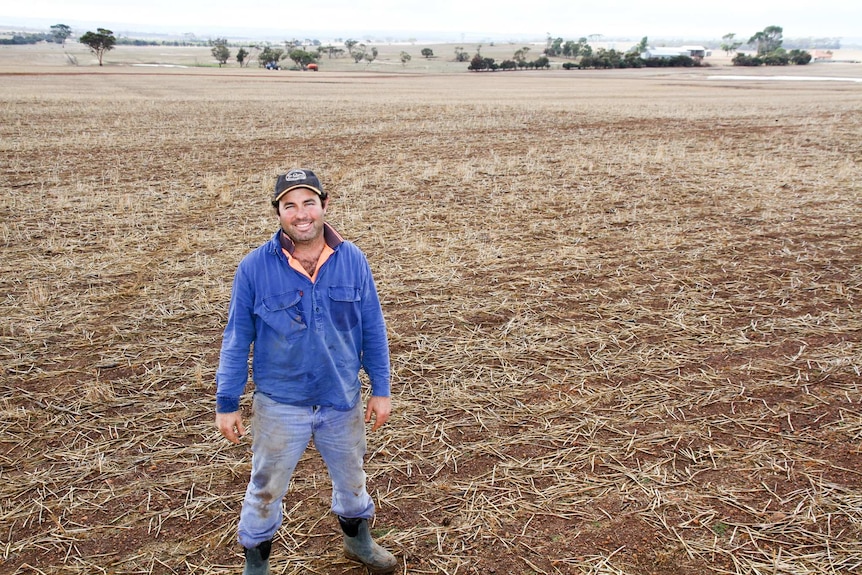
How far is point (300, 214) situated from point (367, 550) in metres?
1.69

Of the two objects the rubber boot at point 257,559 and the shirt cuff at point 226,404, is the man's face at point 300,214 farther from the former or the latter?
the rubber boot at point 257,559

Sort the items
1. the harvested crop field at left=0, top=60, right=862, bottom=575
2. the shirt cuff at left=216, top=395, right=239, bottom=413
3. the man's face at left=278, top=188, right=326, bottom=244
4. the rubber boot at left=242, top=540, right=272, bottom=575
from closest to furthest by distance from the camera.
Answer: the man's face at left=278, top=188, right=326, bottom=244, the shirt cuff at left=216, top=395, right=239, bottom=413, the rubber boot at left=242, top=540, right=272, bottom=575, the harvested crop field at left=0, top=60, right=862, bottom=575

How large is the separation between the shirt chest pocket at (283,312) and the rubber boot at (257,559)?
1.02m

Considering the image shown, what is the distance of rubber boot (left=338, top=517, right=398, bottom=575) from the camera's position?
122 inches

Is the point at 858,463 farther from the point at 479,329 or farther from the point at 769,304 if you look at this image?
the point at 479,329

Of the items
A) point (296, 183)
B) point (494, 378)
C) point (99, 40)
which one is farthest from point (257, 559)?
point (99, 40)

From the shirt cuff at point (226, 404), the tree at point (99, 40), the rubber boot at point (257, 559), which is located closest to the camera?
the shirt cuff at point (226, 404)

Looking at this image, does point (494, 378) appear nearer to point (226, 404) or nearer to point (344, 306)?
point (344, 306)

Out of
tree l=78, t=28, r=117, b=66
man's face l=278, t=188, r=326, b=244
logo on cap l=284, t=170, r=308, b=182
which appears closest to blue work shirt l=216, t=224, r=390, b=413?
man's face l=278, t=188, r=326, b=244

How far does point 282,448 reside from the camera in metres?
2.78

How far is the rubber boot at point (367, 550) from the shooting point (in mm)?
3094

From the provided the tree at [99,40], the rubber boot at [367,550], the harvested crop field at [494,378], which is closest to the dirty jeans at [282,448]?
the rubber boot at [367,550]

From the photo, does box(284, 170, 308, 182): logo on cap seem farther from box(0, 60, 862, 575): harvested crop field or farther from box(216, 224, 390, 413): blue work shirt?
box(0, 60, 862, 575): harvested crop field

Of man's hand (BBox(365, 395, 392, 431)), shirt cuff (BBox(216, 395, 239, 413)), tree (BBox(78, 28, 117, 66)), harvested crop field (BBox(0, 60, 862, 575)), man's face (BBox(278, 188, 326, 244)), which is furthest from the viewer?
tree (BBox(78, 28, 117, 66))
